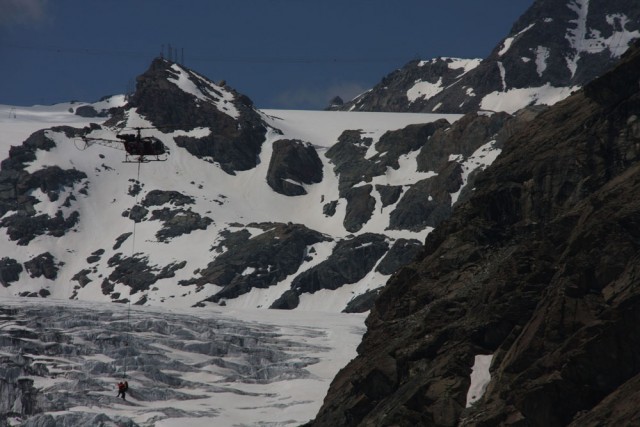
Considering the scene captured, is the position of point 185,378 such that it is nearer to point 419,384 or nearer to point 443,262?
point 443,262

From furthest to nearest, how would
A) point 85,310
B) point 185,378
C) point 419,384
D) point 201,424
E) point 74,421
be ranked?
point 85,310
point 185,378
point 201,424
point 74,421
point 419,384

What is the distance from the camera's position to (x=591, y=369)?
50.2m

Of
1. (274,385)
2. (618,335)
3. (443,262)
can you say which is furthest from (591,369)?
(274,385)

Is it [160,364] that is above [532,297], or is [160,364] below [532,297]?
above

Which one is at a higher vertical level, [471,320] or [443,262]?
[443,262]

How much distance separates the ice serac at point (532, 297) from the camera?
166 feet

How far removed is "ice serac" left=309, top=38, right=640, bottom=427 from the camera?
166ft

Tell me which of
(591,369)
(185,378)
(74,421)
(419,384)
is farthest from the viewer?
(185,378)

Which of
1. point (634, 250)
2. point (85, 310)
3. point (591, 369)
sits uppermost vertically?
point (85, 310)

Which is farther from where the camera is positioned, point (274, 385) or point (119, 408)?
point (274, 385)

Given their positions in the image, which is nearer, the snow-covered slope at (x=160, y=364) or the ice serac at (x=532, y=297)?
the ice serac at (x=532, y=297)

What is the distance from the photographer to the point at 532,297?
→ 58.9 metres

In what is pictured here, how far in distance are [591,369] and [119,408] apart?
68533 mm

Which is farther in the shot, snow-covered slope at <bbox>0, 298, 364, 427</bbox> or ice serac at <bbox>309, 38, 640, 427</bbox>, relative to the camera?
snow-covered slope at <bbox>0, 298, 364, 427</bbox>
